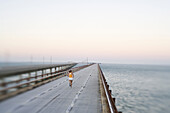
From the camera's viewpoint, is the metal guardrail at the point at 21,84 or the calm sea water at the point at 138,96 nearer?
the metal guardrail at the point at 21,84

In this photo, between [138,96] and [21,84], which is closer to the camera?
[21,84]

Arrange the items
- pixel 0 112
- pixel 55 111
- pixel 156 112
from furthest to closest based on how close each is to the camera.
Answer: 1. pixel 156 112
2. pixel 55 111
3. pixel 0 112

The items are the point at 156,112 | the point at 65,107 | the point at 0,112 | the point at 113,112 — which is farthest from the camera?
the point at 156,112

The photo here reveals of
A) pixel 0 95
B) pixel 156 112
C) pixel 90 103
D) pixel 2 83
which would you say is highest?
pixel 2 83

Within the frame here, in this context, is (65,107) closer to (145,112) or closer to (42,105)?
(42,105)

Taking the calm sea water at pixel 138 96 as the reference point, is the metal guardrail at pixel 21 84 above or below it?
above

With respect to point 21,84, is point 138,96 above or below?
below

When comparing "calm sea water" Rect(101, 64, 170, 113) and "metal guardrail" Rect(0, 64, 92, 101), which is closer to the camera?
"metal guardrail" Rect(0, 64, 92, 101)

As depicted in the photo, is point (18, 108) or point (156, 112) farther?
point (156, 112)

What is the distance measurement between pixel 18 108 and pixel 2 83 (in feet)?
17.6

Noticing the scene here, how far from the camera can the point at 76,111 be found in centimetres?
1017

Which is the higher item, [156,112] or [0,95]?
[0,95]

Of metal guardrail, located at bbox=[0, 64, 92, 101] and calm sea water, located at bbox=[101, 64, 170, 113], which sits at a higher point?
metal guardrail, located at bbox=[0, 64, 92, 101]

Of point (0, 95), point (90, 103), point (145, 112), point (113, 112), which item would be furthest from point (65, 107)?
point (145, 112)
